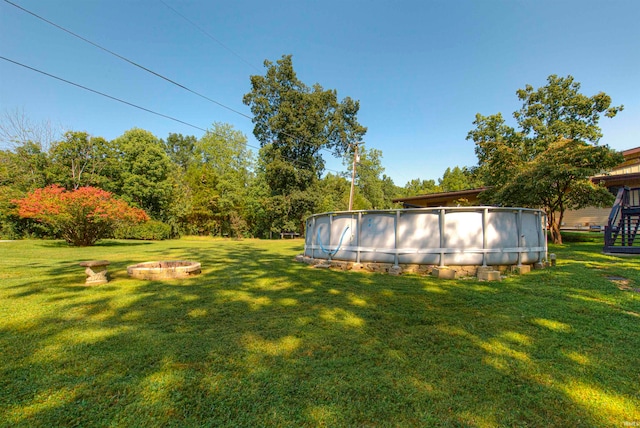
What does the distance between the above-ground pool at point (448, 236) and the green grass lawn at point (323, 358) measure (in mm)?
1534

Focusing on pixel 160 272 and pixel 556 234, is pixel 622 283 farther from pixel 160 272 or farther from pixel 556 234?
pixel 556 234

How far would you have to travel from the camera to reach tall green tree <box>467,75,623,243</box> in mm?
12352

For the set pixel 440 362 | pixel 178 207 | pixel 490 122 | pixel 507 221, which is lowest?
pixel 440 362

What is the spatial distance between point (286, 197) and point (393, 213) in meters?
21.5

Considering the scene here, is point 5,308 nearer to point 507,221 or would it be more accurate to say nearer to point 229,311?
point 229,311

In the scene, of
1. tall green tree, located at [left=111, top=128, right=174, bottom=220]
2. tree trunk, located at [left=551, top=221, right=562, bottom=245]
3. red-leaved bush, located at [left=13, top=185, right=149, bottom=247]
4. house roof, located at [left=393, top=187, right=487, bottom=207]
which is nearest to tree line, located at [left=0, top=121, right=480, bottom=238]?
tall green tree, located at [left=111, top=128, right=174, bottom=220]

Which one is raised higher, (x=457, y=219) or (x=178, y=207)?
(x=178, y=207)

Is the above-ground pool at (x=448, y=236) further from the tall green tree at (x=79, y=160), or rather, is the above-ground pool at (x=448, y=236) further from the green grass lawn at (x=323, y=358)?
the tall green tree at (x=79, y=160)

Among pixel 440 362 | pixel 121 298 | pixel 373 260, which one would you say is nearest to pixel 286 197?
pixel 373 260

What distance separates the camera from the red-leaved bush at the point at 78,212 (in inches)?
550

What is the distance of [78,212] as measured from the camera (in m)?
14.3

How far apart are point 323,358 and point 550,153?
16009 millimetres

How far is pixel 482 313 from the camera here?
12.4 feet

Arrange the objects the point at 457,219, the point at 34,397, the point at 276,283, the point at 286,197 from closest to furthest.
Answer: the point at 34,397 < the point at 276,283 < the point at 457,219 < the point at 286,197
